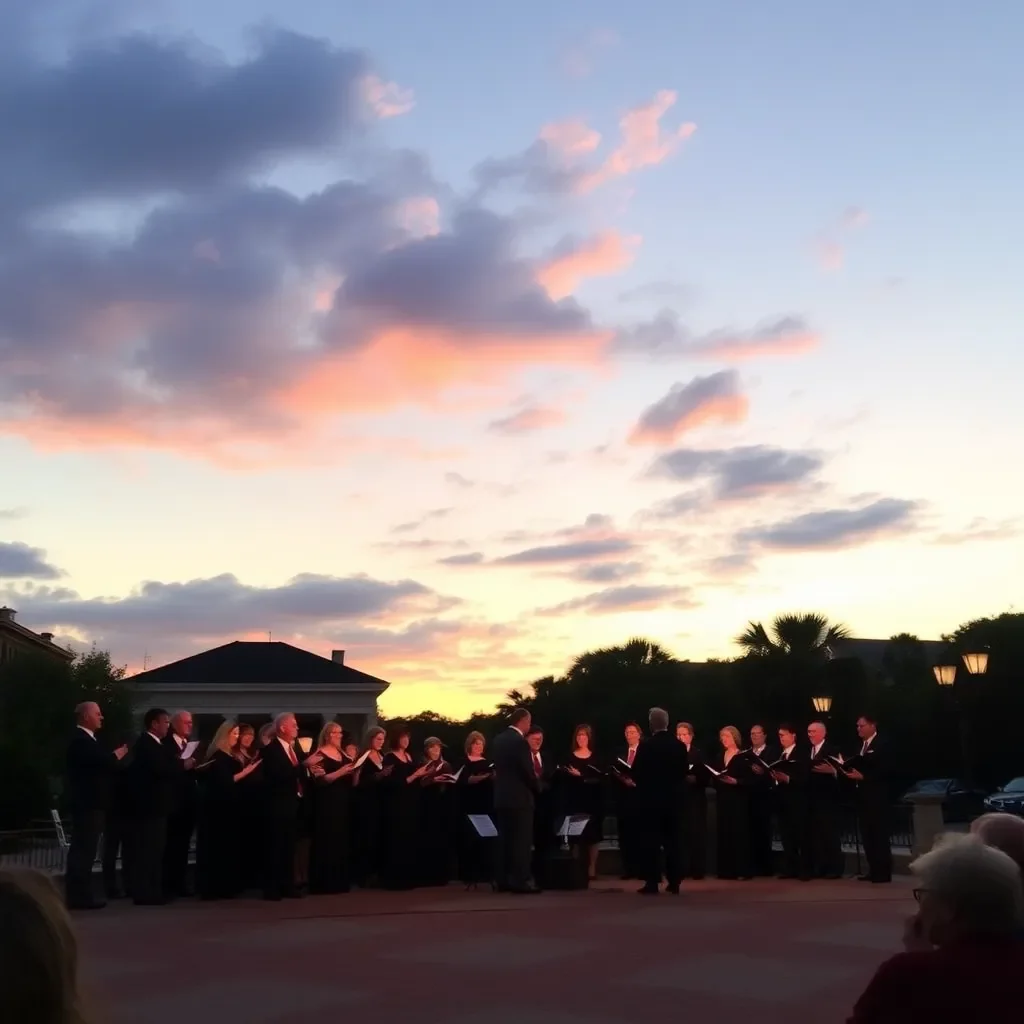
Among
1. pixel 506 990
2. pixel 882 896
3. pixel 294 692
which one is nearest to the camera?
pixel 506 990

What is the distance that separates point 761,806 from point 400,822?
16.6 feet

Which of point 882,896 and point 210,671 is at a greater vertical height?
point 210,671

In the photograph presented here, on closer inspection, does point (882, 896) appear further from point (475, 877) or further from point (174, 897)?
point (174, 897)

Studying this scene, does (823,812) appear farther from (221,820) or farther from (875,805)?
(221,820)

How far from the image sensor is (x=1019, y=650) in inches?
2224

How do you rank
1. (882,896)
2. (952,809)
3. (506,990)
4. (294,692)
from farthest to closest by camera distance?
1. (294,692)
2. (952,809)
3. (882,896)
4. (506,990)

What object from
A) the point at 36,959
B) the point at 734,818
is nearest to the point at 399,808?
the point at 734,818

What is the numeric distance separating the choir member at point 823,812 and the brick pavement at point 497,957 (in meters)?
2.29

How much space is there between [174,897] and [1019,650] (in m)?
49.8

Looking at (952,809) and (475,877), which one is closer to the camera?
(475,877)

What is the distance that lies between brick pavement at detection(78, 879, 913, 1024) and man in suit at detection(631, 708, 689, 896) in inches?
19.3

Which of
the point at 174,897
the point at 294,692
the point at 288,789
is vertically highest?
the point at 294,692

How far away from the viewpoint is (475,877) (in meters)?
16.4

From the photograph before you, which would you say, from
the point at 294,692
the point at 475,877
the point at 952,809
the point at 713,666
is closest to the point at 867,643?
the point at 713,666
